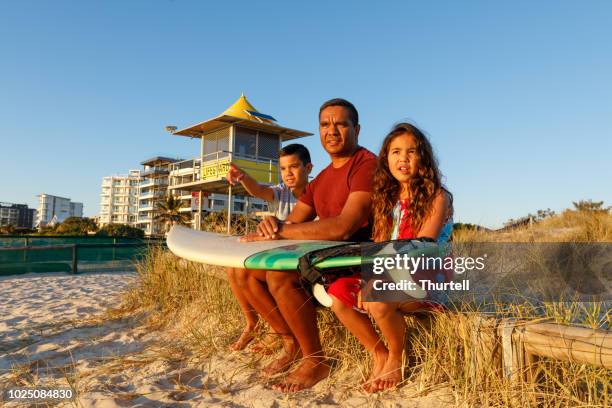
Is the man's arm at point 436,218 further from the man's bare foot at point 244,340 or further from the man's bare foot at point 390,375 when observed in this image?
the man's bare foot at point 244,340

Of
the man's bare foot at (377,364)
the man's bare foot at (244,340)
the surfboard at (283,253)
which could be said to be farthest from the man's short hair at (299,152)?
the man's bare foot at (377,364)

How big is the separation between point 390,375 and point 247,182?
73.7 inches

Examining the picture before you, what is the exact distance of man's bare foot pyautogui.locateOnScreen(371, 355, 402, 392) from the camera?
1.99m

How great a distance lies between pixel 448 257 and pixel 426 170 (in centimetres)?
42

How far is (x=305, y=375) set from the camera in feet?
7.25

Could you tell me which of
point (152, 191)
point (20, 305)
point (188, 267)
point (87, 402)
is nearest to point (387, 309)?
point (87, 402)

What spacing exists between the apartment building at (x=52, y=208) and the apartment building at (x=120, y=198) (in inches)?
1485

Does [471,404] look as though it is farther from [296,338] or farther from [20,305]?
[20,305]

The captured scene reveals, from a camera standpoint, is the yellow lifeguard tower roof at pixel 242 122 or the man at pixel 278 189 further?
the yellow lifeguard tower roof at pixel 242 122

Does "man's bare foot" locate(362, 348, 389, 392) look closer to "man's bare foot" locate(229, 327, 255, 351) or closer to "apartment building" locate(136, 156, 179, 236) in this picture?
"man's bare foot" locate(229, 327, 255, 351)

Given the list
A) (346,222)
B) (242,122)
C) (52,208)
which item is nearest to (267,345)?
(346,222)

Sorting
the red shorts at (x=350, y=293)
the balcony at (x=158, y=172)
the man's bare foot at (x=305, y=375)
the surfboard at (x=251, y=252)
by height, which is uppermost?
the balcony at (x=158, y=172)

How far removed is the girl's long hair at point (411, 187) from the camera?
2.08 metres

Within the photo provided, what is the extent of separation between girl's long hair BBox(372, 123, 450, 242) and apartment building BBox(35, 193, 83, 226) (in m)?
148
